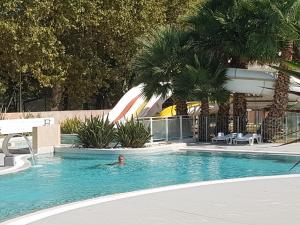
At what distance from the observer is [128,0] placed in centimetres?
3459

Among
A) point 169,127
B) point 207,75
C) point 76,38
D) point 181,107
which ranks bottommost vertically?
Result: point 169,127

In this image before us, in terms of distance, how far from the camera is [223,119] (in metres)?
24.3

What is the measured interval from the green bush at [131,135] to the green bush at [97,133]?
36cm

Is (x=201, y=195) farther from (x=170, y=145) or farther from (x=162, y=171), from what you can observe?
(x=170, y=145)

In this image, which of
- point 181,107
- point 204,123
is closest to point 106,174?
point 204,123

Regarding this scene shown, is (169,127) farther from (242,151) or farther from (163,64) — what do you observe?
(242,151)

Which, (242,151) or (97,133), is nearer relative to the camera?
(242,151)

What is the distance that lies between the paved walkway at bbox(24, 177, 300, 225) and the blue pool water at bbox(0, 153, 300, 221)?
2.14 m

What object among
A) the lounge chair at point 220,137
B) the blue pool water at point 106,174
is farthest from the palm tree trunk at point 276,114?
the blue pool water at point 106,174

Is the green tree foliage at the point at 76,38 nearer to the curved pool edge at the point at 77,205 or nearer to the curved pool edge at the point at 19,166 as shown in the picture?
the curved pool edge at the point at 19,166

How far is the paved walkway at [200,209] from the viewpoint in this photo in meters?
7.27

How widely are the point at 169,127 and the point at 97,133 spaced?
4.36 m

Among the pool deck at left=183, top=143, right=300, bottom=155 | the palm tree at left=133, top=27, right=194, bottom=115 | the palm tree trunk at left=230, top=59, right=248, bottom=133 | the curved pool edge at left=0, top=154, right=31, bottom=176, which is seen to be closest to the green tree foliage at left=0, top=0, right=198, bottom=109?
the palm tree at left=133, top=27, right=194, bottom=115

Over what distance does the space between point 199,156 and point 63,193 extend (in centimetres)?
878
